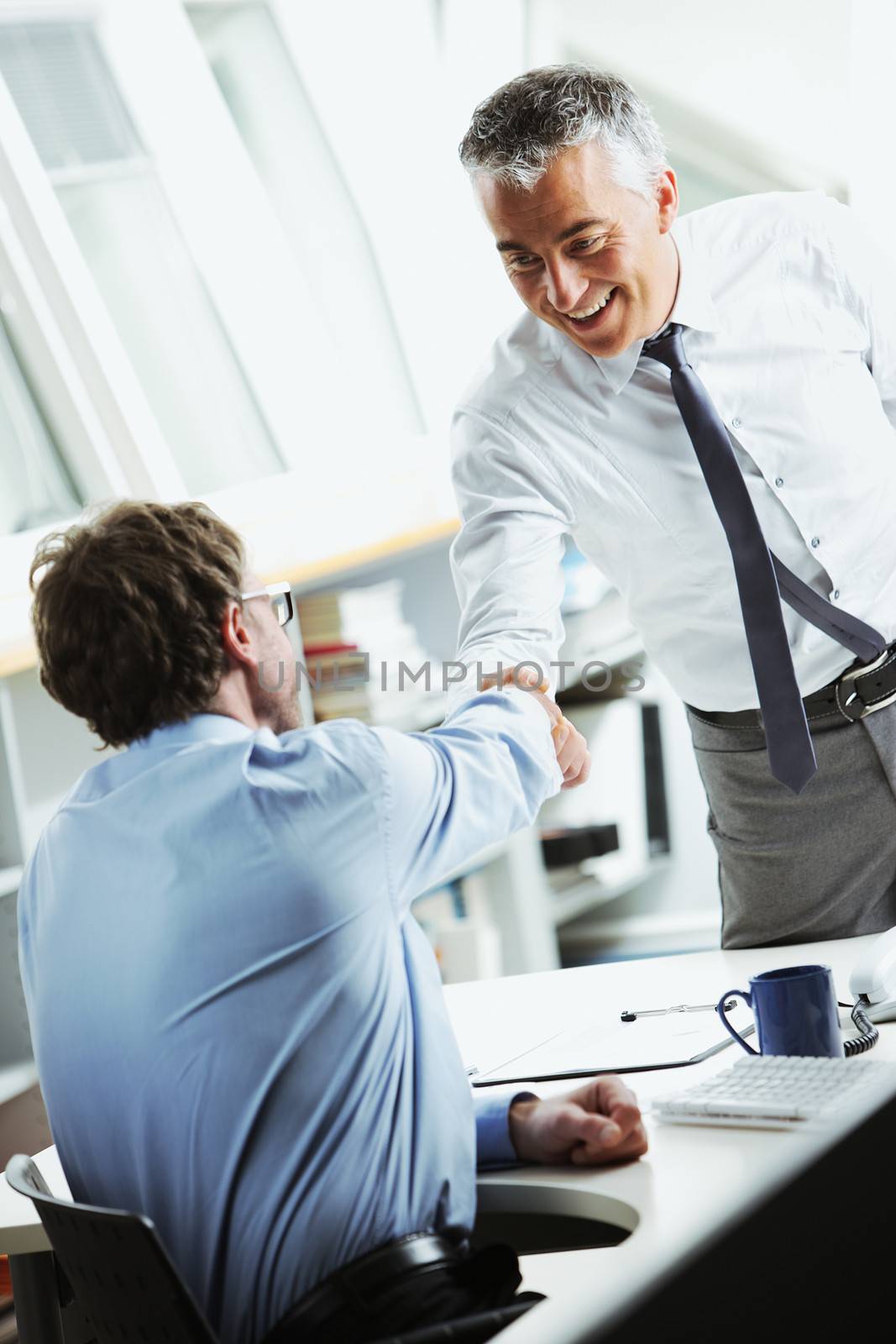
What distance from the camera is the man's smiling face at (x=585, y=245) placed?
6.29ft

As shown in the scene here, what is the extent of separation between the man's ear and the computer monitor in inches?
37.1

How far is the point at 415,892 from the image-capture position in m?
1.37

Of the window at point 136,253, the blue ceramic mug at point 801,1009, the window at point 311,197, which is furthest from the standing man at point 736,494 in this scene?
the window at point 311,197

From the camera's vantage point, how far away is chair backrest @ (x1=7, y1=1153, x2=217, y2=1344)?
3.61 ft

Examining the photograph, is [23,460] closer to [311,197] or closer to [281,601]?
[311,197]

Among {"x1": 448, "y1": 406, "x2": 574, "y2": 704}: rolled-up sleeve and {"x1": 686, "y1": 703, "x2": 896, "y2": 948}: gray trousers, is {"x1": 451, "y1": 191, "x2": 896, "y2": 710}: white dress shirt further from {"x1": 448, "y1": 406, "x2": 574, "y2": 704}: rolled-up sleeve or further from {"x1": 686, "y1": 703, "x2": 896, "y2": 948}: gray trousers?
{"x1": 686, "y1": 703, "x2": 896, "y2": 948}: gray trousers

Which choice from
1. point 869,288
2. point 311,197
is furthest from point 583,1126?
point 311,197

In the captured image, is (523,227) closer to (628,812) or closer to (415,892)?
(415,892)

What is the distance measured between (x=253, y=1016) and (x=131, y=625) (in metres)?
0.40

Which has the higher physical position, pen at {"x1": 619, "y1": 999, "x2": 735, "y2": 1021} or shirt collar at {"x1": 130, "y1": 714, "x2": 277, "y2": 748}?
shirt collar at {"x1": 130, "y1": 714, "x2": 277, "y2": 748}

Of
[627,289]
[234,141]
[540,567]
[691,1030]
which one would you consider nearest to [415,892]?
[691,1030]

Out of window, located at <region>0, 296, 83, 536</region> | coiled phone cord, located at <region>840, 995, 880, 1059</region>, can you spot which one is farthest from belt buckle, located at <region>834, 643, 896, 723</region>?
window, located at <region>0, 296, 83, 536</region>

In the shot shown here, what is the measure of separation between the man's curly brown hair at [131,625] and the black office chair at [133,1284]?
447 mm

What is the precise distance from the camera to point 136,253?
4.04 metres
